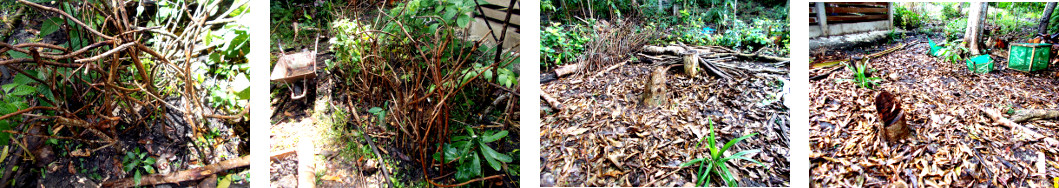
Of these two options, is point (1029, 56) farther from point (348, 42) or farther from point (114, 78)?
point (114, 78)

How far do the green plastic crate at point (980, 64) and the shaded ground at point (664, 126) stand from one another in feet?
2.30

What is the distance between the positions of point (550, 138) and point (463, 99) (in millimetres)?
338

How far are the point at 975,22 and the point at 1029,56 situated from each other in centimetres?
25

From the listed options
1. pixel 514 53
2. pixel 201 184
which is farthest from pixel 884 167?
pixel 201 184

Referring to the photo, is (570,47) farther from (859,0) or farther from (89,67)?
(89,67)

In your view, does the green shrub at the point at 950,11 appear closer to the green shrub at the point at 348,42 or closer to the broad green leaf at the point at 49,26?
the green shrub at the point at 348,42

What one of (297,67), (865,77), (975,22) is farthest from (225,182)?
(975,22)

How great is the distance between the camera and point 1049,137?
144 cm

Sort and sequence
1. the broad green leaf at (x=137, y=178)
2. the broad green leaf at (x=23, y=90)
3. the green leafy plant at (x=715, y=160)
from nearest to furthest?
the green leafy plant at (x=715, y=160) → the broad green leaf at (x=23, y=90) → the broad green leaf at (x=137, y=178)

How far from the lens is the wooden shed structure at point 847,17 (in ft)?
4.91

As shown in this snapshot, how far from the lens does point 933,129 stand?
1.48 m

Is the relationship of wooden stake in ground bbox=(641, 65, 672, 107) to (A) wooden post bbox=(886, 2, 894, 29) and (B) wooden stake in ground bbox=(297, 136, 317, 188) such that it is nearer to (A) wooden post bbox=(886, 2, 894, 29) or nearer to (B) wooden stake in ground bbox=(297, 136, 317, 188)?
(A) wooden post bbox=(886, 2, 894, 29)

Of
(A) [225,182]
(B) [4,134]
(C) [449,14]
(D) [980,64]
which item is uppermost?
(C) [449,14]

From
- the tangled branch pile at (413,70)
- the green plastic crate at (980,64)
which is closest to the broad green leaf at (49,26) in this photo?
the tangled branch pile at (413,70)
